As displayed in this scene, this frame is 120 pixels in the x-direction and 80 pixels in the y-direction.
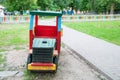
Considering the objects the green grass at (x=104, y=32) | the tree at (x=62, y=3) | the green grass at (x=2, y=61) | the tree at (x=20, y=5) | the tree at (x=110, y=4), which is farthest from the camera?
the tree at (x=62, y=3)

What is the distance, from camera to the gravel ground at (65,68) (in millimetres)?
8523

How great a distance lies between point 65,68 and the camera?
9758mm

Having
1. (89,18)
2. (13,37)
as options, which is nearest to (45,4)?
(89,18)

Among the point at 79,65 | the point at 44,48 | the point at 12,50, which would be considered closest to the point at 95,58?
the point at 79,65

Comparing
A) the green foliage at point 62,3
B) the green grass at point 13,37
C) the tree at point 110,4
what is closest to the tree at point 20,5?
the tree at point 110,4

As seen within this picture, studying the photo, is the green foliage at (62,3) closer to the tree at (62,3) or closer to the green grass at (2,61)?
the tree at (62,3)

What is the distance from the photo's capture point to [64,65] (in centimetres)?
1027

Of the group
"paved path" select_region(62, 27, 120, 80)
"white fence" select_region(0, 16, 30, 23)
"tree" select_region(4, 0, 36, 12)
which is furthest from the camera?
"tree" select_region(4, 0, 36, 12)

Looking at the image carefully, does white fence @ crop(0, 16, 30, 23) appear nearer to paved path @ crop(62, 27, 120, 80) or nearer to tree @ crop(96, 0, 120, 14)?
paved path @ crop(62, 27, 120, 80)

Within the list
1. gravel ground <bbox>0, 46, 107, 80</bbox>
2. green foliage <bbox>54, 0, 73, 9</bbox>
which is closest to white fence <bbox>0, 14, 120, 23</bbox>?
gravel ground <bbox>0, 46, 107, 80</bbox>

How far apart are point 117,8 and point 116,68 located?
62.2 metres

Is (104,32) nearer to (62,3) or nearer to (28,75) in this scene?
(28,75)

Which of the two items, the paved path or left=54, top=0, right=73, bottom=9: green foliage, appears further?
left=54, top=0, right=73, bottom=9: green foliage

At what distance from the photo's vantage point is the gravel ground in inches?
336
